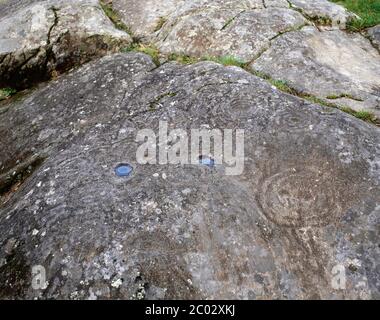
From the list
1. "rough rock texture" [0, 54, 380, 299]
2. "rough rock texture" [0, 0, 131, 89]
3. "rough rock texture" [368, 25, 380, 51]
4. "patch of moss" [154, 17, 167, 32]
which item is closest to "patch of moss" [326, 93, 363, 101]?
"rough rock texture" [0, 54, 380, 299]

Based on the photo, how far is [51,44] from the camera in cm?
788

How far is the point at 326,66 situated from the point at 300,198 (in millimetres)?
3468

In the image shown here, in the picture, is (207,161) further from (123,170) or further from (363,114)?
(363,114)

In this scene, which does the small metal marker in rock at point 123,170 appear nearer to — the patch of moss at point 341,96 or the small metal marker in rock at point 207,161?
the small metal marker in rock at point 207,161

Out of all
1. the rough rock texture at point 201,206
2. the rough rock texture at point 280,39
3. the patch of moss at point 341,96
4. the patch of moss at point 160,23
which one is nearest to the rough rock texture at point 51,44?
the patch of moss at point 160,23

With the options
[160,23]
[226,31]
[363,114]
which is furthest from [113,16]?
[363,114]

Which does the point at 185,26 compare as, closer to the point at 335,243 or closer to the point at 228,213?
the point at 228,213

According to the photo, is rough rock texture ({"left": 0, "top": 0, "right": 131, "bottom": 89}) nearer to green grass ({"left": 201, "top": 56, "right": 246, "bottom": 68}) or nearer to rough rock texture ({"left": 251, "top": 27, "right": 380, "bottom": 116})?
green grass ({"left": 201, "top": 56, "right": 246, "bottom": 68})

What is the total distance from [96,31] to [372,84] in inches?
212

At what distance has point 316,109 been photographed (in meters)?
5.60

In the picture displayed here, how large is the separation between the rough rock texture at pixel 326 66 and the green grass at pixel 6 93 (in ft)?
15.5

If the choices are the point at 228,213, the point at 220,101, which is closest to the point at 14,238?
the point at 228,213

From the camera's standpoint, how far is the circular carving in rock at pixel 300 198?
14.6 feet
